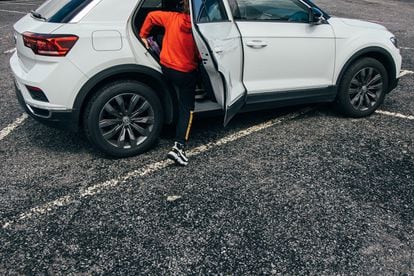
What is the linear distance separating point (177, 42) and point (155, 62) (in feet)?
1.16

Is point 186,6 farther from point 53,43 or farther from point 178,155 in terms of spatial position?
point 178,155

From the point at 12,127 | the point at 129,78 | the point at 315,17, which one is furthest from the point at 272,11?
the point at 12,127

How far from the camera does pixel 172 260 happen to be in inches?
114

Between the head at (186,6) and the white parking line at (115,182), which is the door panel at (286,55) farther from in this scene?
the head at (186,6)

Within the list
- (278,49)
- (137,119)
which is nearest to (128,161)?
(137,119)

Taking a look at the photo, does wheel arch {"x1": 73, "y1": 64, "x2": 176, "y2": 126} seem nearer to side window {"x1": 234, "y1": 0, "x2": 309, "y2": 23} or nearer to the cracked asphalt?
the cracked asphalt

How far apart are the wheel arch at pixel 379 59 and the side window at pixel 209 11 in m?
1.67

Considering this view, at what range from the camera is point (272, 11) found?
4.53m

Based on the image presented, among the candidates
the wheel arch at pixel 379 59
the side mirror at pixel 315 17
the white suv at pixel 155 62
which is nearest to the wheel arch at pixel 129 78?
the white suv at pixel 155 62

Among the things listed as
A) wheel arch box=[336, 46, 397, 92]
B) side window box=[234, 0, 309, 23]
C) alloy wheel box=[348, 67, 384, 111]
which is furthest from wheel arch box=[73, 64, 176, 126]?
alloy wheel box=[348, 67, 384, 111]

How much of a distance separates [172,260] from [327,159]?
2087 mm

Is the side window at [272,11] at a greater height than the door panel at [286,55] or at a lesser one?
greater

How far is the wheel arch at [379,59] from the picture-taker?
4.95 metres

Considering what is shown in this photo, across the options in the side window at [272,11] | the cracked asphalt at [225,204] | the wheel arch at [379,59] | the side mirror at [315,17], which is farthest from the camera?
the wheel arch at [379,59]
